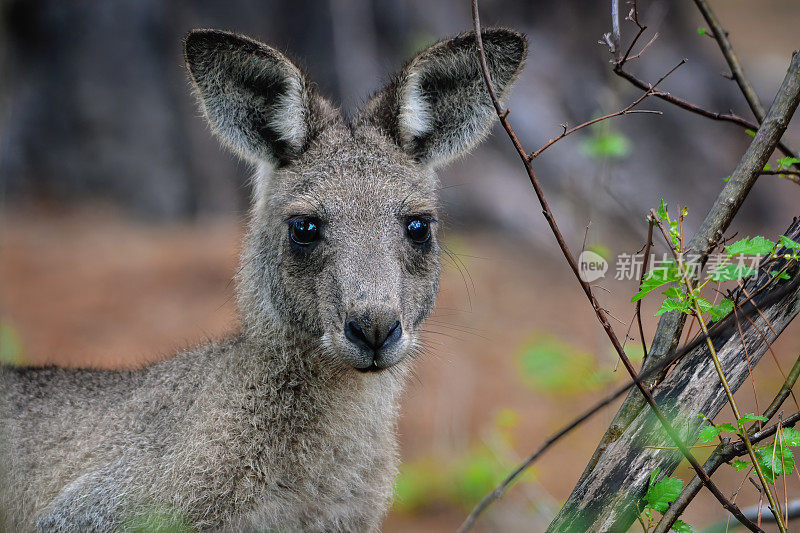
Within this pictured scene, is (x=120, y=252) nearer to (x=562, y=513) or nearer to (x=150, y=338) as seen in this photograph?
(x=150, y=338)

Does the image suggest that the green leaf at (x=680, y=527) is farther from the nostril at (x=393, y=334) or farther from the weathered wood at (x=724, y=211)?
the nostril at (x=393, y=334)

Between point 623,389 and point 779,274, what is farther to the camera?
point 779,274

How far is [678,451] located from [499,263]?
8.88m

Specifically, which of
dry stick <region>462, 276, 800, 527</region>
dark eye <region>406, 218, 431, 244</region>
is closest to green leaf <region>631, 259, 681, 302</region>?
dry stick <region>462, 276, 800, 527</region>

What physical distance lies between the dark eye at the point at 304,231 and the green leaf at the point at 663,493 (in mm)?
2117

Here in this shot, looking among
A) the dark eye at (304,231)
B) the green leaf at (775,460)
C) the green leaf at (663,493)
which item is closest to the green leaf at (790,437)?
the green leaf at (775,460)

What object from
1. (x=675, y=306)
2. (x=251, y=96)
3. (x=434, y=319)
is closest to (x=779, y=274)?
(x=675, y=306)

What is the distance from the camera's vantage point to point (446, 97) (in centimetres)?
496

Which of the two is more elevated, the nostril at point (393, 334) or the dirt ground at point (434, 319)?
the nostril at point (393, 334)

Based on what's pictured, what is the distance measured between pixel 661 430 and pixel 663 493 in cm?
24

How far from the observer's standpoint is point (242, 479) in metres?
4.13

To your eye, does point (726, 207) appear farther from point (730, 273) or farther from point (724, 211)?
point (730, 273)

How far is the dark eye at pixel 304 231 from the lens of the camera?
4.39 m

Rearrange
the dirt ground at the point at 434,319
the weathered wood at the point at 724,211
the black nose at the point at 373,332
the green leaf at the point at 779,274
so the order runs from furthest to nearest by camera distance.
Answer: the dirt ground at the point at 434,319 < the black nose at the point at 373,332 < the weathered wood at the point at 724,211 < the green leaf at the point at 779,274
